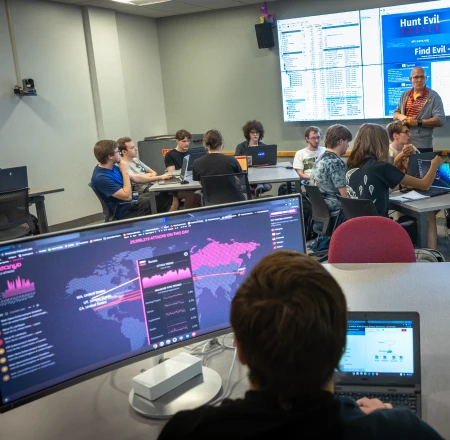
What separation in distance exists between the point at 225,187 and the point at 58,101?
2.91 meters

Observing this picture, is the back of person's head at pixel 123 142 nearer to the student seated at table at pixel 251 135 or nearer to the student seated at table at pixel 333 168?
the student seated at table at pixel 251 135

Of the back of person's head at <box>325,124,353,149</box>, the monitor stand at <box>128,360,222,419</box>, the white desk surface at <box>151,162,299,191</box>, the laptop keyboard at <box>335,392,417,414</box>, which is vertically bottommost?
the laptop keyboard at <box>335,392,417,414</box>

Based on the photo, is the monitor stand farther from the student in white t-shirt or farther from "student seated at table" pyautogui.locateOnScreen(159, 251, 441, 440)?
the student in white t-shirt

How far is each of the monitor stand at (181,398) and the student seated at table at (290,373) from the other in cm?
46

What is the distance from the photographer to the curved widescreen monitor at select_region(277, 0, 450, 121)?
20.9 feet

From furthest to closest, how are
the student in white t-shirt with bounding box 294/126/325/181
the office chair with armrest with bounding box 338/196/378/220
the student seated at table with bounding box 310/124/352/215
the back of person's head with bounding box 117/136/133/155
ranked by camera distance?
the back of person's head with bounding box 117/136/133/155, the student in white t-shirt with bounding box 294/126/325/181, the student seated at table with bounding box 310/124/352/215, the office chair with armrest with bounding box 338/196/378/220

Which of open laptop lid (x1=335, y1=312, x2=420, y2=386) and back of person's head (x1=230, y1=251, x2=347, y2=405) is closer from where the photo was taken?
back of person's head (x1=230, y1=251, x2=347, y2=405)

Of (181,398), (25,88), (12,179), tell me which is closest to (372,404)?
(181,398)

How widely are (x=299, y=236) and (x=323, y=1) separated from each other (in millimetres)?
6149

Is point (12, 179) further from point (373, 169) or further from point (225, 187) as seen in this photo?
point (373, 169)

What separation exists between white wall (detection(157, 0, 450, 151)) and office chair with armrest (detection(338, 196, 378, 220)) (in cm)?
364

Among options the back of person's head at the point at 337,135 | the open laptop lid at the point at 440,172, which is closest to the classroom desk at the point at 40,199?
the back of person's head at the point at 337,135

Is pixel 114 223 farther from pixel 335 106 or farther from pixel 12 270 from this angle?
pixel 335 106

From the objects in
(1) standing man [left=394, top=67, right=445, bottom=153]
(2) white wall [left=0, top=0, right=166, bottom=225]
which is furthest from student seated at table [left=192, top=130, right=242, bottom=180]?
(2) white wall [left=0, top=0, right=166, bottom=225]
